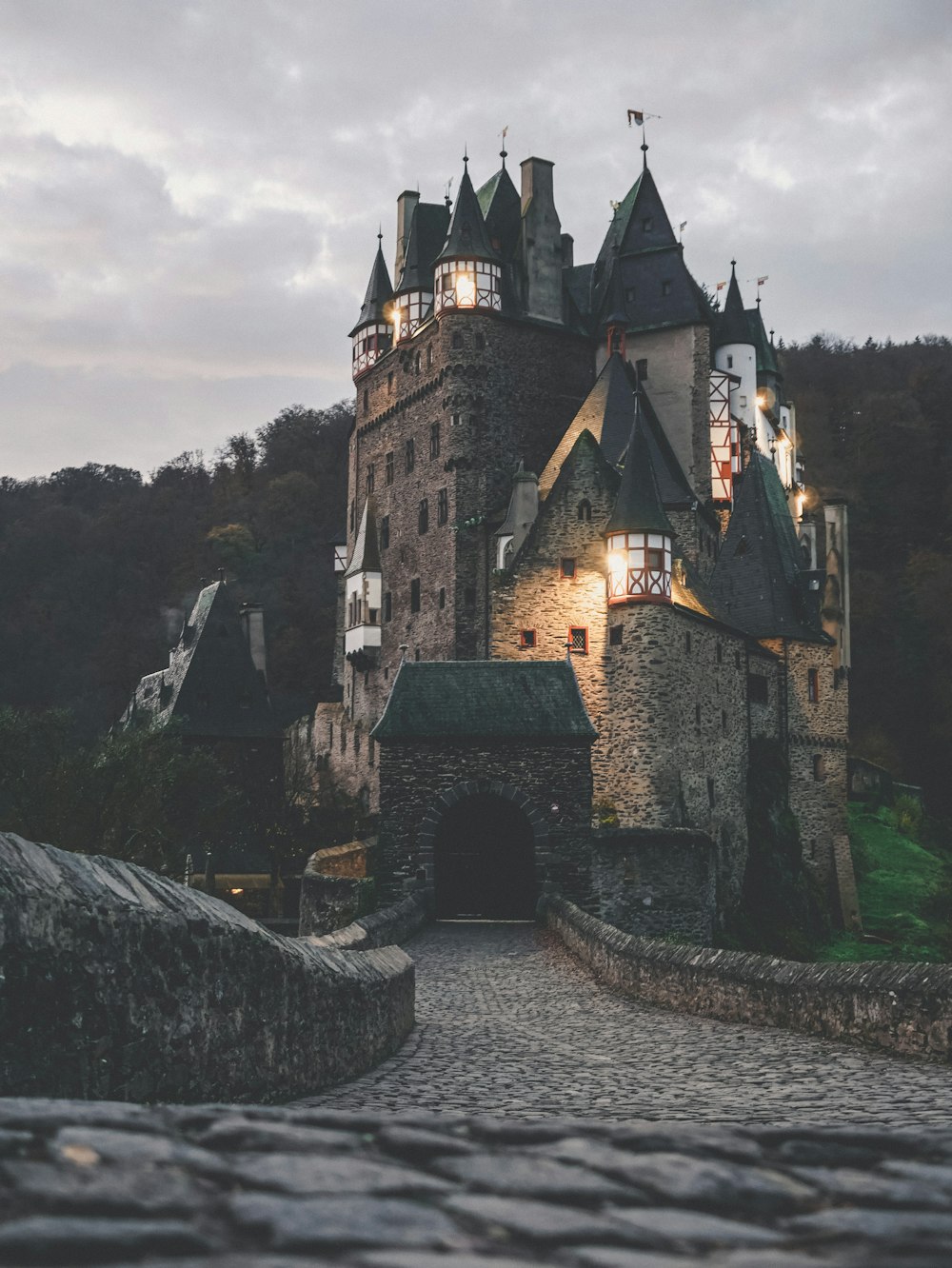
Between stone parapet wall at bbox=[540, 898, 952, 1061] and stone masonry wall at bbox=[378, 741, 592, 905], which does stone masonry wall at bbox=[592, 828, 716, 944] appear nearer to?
stone masonry wall at bbox=[378, 741, 592, 905]

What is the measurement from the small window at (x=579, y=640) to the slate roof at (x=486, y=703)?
10.3 metres

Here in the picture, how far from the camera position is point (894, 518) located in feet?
240

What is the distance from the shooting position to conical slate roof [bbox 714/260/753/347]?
180ft

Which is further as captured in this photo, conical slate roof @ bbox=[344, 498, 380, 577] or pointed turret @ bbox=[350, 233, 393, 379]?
pointed turret @ bbox=[350, 233, 393, 379]

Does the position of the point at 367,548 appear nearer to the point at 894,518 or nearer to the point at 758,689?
the point at 758,689

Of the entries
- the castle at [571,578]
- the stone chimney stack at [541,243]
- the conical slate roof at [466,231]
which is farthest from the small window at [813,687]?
the conical slate roof at [466,231]

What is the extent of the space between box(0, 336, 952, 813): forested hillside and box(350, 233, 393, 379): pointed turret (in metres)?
15.4

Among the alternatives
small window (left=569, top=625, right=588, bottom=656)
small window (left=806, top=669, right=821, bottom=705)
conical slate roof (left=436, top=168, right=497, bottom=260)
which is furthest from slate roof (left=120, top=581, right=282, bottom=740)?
small window (left=806, top=669, right=821, bottom=705)

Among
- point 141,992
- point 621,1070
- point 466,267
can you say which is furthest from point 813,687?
point 141,992

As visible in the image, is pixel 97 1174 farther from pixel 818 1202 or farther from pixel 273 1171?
pixel 818 1202

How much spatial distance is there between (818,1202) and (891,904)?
4455cm

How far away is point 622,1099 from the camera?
770cm

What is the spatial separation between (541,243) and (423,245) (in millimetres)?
5255

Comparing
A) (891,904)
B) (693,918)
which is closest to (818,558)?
(891,904)
